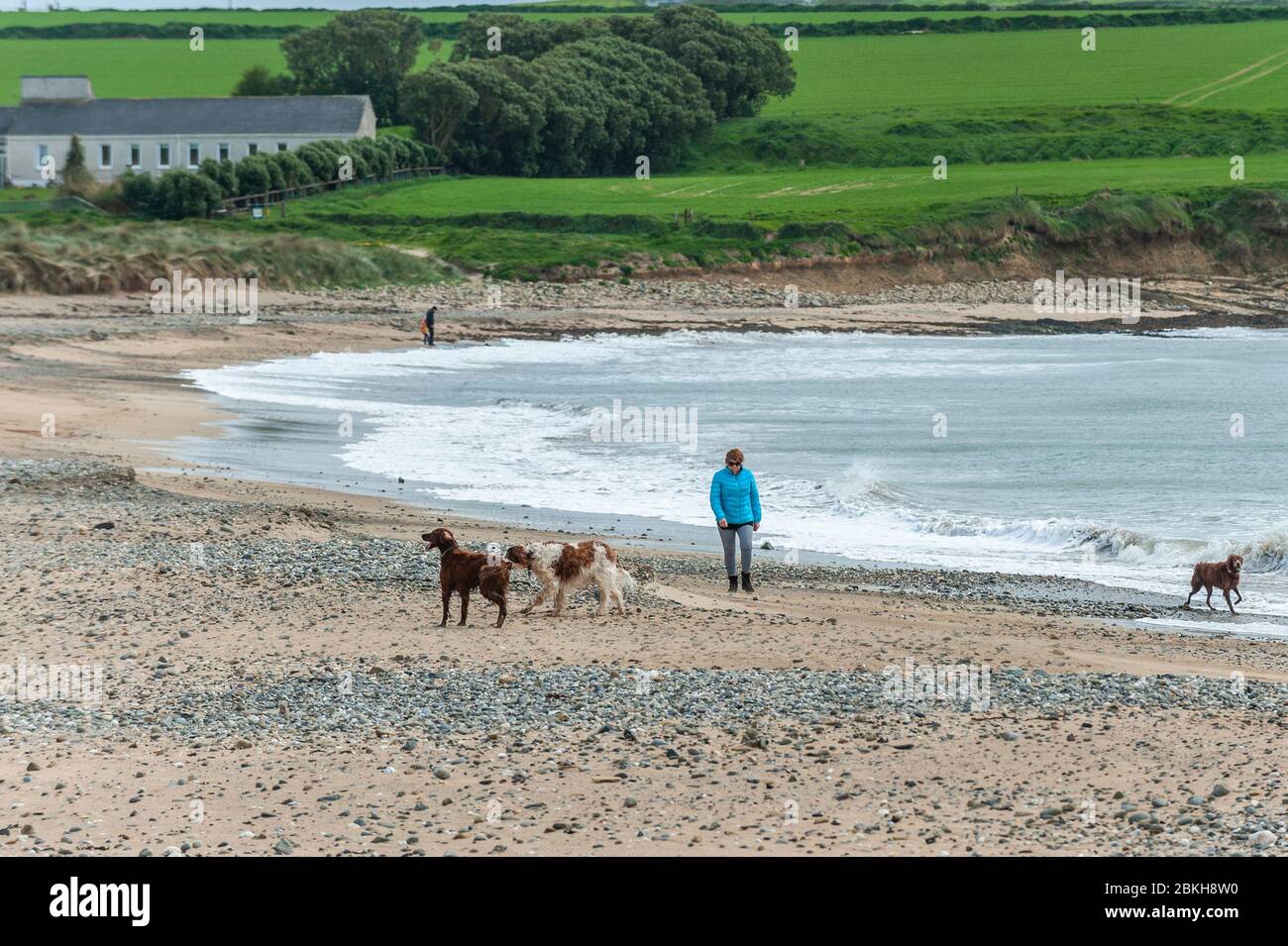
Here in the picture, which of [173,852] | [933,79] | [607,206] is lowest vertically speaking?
[173,852]

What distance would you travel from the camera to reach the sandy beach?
9.27 m

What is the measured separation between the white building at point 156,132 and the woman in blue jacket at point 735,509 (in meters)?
71.6

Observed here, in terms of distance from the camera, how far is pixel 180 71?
12281 centimetres

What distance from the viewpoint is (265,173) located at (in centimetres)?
7544

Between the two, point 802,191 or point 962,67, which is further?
point 962,67

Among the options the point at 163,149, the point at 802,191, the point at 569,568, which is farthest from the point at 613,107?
the point at 569,568

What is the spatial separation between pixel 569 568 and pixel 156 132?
3028 inches

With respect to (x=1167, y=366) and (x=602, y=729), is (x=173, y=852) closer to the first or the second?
(x=602, y=729)

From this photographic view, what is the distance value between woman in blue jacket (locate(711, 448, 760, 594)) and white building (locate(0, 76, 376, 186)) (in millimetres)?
71590

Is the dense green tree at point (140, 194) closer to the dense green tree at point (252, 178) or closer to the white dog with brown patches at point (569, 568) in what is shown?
the dense green tree at point (252, 178)

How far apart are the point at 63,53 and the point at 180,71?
15.4 meters

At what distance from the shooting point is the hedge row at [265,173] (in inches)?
2793

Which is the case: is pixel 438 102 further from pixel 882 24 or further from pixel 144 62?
pixel 882 24
